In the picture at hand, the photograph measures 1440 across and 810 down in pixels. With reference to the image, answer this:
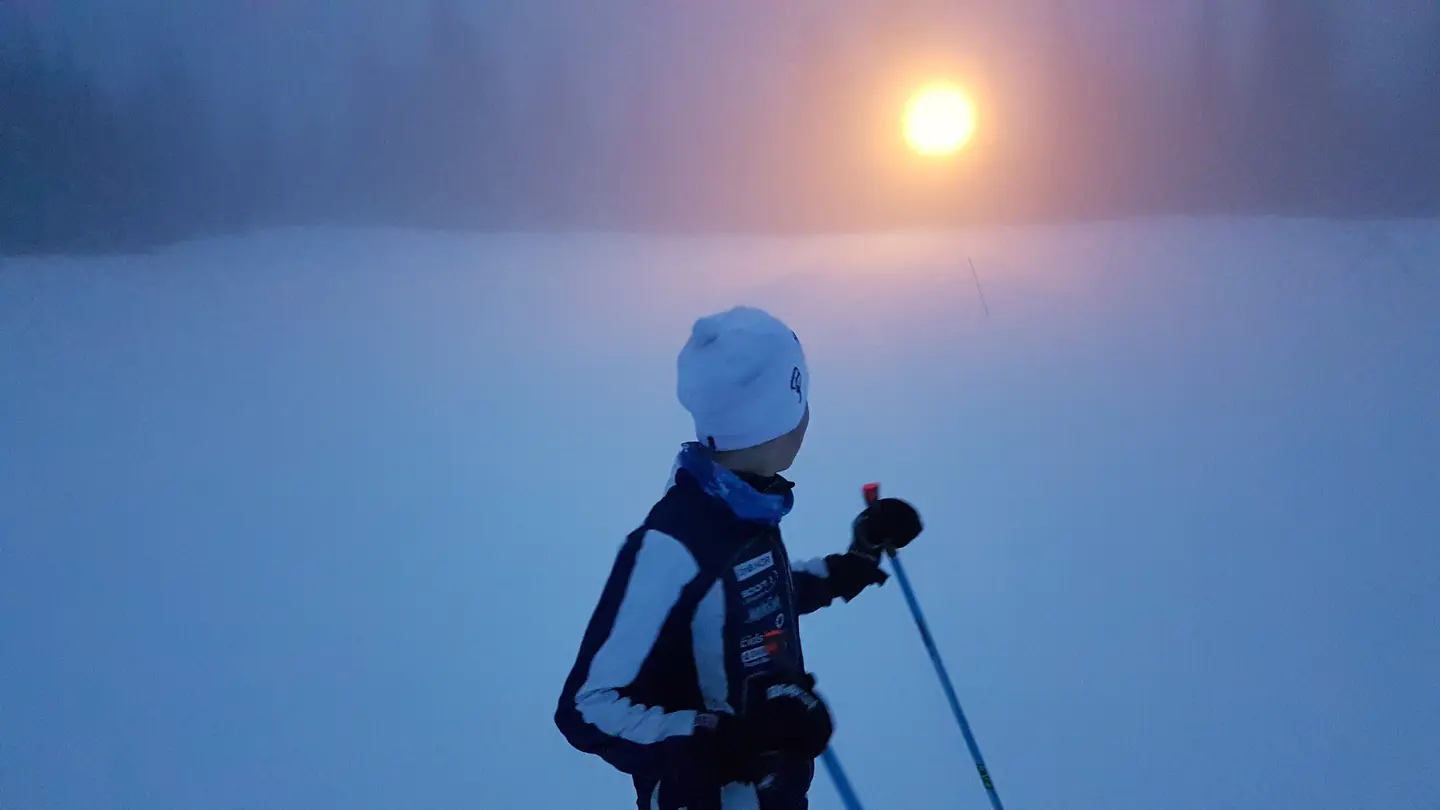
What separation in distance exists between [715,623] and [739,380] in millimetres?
197

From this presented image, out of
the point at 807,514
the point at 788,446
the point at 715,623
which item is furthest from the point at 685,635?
the point at 807,514

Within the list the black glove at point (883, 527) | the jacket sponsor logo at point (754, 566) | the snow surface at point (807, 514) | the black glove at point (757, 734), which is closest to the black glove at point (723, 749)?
the black glove at point (757, 734)

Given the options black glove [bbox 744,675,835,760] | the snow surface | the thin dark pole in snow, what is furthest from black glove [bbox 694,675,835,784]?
the thin dark pole in snow

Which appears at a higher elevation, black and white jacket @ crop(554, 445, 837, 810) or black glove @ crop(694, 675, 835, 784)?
black and white jacket @ crop(554, 445, 837, 810)

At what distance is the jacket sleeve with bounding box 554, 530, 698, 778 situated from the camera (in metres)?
0.63

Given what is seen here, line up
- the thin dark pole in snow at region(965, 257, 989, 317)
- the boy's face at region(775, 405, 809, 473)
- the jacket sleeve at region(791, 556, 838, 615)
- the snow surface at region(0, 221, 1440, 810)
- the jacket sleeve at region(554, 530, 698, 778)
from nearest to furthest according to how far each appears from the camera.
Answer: the jacket sleeve at region(554, 530, 698, 778) < the boy's face at region(775, 405, 809, 473) < the jacket sleeve at region(791, 556, 838, 615) < the snow surface at region(0, 221, 1440, 810) < the thin dark pole in snow at region(965, 257, 989, 317)

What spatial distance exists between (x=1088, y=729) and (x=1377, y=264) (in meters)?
3.00

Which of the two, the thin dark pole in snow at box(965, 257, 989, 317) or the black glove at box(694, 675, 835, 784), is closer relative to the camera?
the black glove at box(694, 675, 835, 784)

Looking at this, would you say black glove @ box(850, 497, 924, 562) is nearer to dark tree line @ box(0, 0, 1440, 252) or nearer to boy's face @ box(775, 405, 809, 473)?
boy's face @ box(775, 405, 809, 473)

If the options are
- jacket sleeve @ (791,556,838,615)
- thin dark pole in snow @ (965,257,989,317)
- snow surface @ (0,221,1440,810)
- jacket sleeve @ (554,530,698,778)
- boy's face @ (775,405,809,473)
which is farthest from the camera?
thin dark pole in snow @ (965,257,989,317)

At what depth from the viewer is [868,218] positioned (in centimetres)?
458

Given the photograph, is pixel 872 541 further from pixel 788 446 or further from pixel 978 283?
pixel 978 283

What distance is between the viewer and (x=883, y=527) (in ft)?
3.09

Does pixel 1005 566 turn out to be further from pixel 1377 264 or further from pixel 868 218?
pixel 868 218
